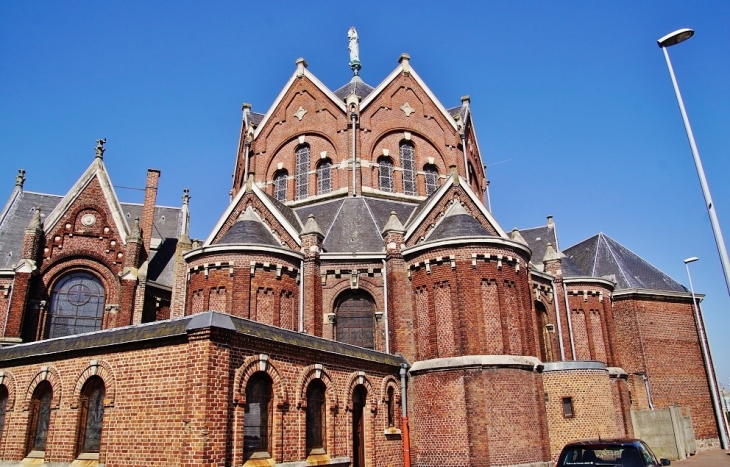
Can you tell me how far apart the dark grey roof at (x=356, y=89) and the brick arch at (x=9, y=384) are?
2455 centimetres

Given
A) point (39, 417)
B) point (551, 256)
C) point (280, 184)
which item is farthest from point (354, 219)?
point (39, 417)

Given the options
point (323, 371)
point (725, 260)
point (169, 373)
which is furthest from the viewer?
point (323, 371)

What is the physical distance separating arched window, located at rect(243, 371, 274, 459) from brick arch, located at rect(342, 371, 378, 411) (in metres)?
3.79

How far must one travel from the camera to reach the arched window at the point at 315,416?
1697cm

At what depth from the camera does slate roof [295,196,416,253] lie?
27.6 meters

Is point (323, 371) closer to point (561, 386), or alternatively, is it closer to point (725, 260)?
point (725, 260)

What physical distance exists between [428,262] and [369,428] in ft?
25.0

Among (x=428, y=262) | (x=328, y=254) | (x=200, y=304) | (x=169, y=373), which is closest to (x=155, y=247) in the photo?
(x=200, y=304)

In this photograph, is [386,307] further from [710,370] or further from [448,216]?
[710,370]

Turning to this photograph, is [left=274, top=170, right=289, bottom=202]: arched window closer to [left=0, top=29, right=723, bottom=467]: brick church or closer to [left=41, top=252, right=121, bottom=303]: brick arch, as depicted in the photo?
[left=0, top=29, right=723, bottom=467]: brick church

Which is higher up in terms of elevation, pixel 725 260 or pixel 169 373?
pixel 725 260

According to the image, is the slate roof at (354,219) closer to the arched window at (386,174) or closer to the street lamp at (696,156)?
the arched window at (386,174)

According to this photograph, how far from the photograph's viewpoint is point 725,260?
15.0m

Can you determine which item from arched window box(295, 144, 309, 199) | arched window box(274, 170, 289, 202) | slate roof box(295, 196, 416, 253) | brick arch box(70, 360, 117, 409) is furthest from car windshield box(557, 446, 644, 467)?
arched window box(274, 170, 289, 202)
